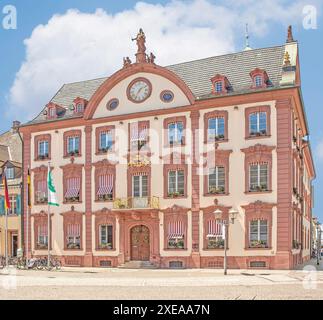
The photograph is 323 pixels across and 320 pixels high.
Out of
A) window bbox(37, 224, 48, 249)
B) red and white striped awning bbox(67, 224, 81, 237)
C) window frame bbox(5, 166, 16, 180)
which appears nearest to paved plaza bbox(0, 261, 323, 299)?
red and white striped awning bbox(67, 224, 81, 237)

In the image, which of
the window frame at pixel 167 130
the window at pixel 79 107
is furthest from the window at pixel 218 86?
the window at pixel 79 107

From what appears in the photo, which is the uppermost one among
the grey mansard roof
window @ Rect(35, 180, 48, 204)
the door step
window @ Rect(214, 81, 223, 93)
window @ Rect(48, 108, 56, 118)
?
the grey mansard roof

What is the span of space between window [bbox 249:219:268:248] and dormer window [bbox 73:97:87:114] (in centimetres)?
1593

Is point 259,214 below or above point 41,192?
below

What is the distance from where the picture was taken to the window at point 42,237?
43.1 m

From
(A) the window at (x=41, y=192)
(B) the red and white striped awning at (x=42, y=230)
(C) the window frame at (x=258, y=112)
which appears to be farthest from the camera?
(A) the window at (x=41, y=192)

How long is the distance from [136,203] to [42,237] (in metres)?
9.43

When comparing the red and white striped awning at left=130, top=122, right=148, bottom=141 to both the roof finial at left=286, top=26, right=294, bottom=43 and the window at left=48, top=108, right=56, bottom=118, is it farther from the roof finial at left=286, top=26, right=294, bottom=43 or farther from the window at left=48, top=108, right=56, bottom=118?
the roof finial at left=286, top=26, right=294, bottom=43

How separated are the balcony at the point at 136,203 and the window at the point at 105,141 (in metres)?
4.05

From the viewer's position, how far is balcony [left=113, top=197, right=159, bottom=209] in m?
38.0

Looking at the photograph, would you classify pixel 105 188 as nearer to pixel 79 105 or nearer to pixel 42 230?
pixel 42 230

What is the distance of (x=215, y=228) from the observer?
36312mm

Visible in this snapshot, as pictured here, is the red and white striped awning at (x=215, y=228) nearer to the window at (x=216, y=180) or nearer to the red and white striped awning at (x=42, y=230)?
the window at (x=216, y=180)

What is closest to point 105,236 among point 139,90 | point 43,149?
point 43,149
